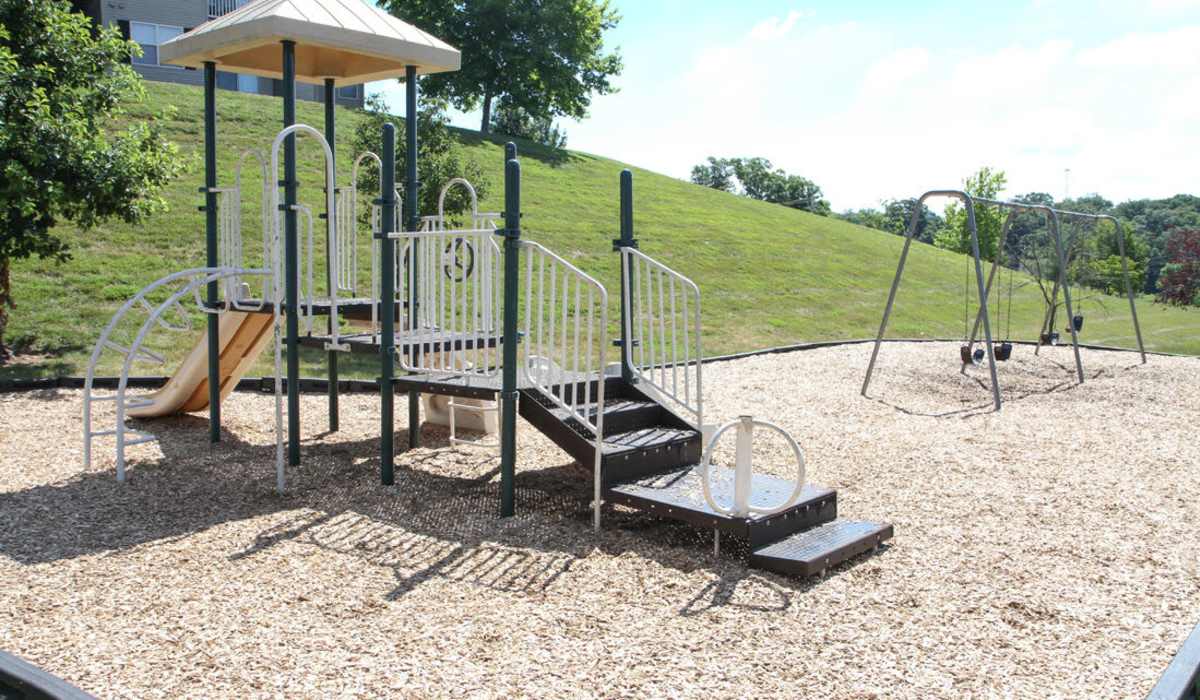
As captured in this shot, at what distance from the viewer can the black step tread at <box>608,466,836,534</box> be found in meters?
5.50

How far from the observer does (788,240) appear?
28844 millimetres

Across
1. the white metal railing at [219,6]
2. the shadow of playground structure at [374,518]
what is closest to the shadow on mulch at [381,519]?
the shadow of playground structure at [374,518]

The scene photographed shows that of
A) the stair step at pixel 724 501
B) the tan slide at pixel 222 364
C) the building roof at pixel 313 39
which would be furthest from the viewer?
the tan slide at pixel 222 364

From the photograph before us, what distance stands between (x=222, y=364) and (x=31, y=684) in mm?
5425

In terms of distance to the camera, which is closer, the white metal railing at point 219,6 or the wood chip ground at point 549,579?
the wood chip ground at point 549,579

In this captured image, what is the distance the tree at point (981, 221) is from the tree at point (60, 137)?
37147 millimetres

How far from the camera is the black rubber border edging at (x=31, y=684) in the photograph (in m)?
3.40

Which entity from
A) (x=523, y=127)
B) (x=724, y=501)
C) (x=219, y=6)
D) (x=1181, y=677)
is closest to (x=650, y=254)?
(x=724, y=501)

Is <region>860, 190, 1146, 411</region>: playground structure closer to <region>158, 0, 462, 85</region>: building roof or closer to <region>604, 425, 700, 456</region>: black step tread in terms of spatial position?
<region>604, 425, 700, 456</region>: black step tread

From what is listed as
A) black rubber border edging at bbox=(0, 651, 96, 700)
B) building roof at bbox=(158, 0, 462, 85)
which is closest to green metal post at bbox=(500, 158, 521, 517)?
building roof at bbox=(158, 0, 462, 85)

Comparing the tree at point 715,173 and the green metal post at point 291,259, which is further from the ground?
the tree at point 715,173

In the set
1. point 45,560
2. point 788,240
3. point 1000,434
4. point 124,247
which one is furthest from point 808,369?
point 788,240

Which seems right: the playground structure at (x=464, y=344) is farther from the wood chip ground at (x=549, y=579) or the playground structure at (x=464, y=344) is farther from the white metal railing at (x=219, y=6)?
the white metal railing at (x=219, y=6)

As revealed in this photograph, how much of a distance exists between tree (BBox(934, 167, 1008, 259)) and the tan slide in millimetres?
38423
